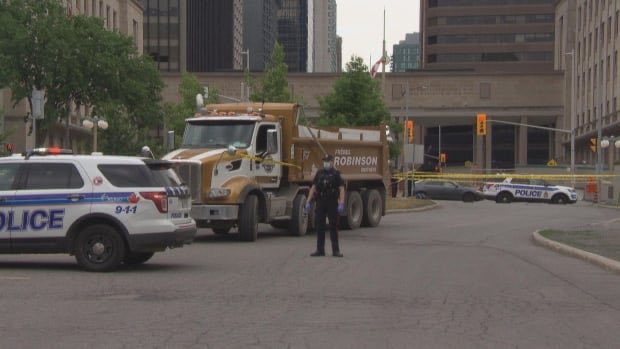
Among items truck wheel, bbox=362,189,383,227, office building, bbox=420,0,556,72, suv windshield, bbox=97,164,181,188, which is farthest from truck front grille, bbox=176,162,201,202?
office building, bbox=420,0,556,72

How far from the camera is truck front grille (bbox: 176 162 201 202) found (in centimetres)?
1870

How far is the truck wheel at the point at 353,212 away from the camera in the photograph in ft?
82.2

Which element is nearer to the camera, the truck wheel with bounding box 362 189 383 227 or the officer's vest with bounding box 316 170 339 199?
the officer's vest with bounding box 316 170 339 199

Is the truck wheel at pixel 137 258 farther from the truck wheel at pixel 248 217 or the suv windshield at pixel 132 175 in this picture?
the truck wheel at pixel 248 217

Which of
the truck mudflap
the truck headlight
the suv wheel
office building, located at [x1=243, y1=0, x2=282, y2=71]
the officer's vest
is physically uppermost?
office building, located at [x1=243, y1=0, x2=282, y2=71]

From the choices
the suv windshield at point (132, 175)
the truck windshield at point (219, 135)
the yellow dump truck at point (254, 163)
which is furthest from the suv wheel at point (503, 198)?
the suv windshield at point (132, 175)

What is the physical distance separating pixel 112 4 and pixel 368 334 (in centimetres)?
7698

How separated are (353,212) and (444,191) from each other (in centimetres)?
2868

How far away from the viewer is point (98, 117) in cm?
4378

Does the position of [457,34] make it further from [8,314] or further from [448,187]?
[8,314]

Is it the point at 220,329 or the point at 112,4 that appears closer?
the point at 220,329

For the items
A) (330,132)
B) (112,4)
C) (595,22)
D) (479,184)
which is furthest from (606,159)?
(330,132)

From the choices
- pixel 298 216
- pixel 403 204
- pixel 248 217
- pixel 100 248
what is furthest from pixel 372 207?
pixel 100 248

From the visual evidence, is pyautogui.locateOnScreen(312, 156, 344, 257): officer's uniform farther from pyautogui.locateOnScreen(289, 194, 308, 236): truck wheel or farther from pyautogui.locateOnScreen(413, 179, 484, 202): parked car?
pyautogui.locateOnScreen(413, 179, 484, 202): parked car
